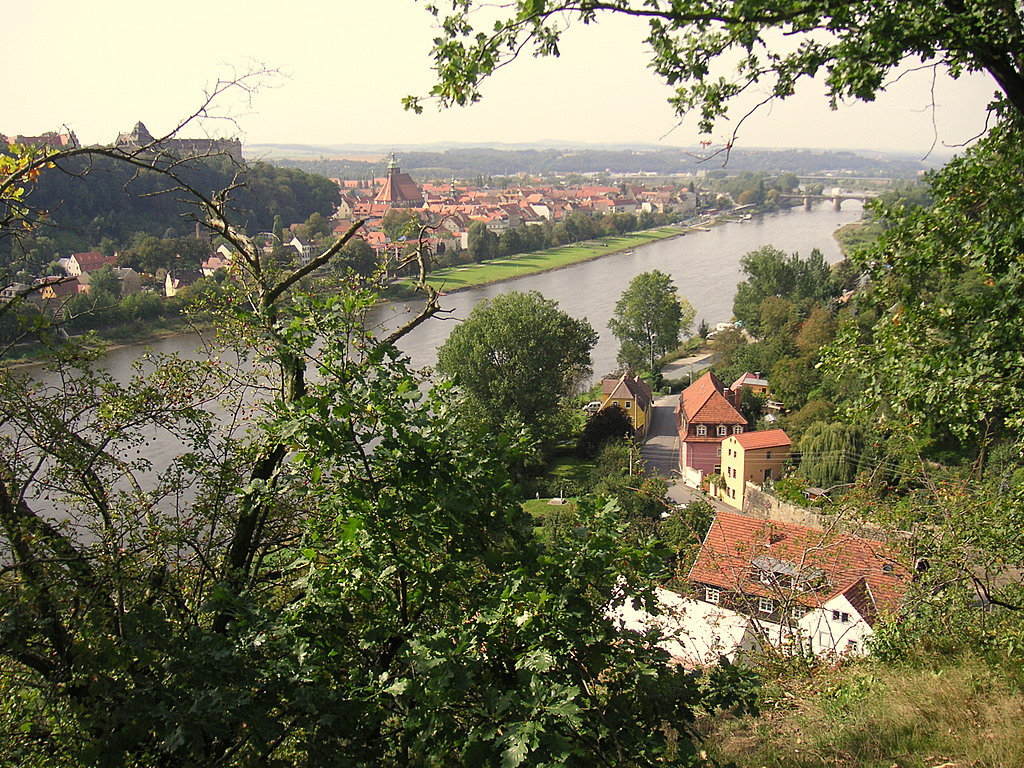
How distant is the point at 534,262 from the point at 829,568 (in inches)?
1213

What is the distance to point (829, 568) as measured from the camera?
16.4 feet

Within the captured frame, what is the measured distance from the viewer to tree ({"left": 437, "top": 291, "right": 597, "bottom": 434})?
51.3 ft

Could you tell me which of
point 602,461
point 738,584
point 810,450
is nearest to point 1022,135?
point 738,584

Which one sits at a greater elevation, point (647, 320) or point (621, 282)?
point (621, 282)

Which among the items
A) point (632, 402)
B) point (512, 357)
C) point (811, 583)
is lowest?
point (632, 402)

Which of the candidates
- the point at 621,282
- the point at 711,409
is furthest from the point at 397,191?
the point at 711,409

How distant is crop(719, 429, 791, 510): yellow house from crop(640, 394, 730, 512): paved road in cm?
30

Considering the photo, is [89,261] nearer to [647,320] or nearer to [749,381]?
[647,320]

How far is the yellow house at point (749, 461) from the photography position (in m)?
12.7

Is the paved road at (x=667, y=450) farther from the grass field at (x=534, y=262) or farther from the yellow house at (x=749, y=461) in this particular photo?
the grass field at (x=534, y=262)

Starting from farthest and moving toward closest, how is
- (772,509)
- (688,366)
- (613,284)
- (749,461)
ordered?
(613,284) < (688,366) < (749,461) < (772,509)

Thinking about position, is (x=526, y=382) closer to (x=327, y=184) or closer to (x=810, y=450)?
(x=810, y=450)

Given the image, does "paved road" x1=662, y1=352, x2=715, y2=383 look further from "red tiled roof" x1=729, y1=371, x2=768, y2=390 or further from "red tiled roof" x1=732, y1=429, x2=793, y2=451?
"red tiled roof" x1=732, y1=429, x2=793, y2=451

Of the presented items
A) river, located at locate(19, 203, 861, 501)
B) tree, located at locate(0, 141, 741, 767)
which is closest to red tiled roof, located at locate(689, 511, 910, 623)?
tree, located at locate(0, 141, 741, 767)
